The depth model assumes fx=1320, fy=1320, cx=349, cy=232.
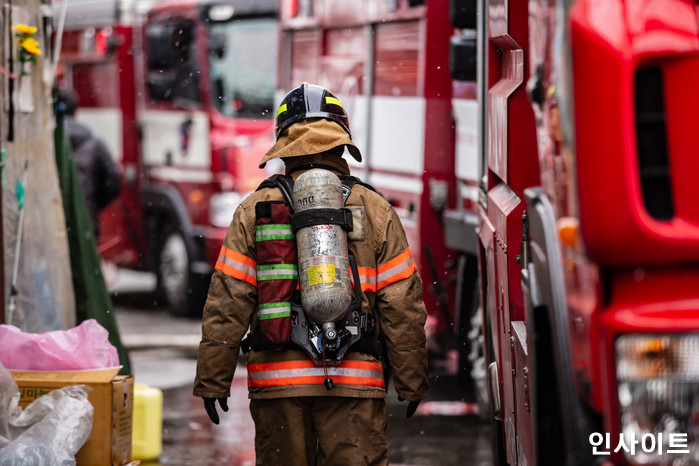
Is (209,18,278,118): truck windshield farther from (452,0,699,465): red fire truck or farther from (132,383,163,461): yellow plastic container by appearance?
(452,0,699,465): red fire truck

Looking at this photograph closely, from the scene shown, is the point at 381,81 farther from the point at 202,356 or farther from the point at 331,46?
the point at 202,356

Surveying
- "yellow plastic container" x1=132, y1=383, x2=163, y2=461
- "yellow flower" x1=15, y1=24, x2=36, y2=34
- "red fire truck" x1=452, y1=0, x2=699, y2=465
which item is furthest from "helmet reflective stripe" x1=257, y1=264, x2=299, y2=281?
"yellow flower" x1=15, y1=24, x2=36, y2=34

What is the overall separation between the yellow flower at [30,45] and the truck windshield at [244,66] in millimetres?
5672

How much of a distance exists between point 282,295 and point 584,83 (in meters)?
1.89

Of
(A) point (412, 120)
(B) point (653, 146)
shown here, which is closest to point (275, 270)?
(B) point (653, 146)

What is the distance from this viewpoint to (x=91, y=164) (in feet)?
37.0

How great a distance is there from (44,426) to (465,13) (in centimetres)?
295

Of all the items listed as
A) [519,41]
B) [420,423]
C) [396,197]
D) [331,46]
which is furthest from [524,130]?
[331,46]

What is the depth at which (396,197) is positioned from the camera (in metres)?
9.07

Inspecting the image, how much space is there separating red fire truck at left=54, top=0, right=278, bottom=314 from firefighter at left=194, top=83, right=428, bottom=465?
7.04 metres

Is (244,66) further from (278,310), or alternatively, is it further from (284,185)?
(278,310)

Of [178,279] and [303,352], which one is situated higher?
[303,352]

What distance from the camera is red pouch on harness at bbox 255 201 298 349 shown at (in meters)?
4.39

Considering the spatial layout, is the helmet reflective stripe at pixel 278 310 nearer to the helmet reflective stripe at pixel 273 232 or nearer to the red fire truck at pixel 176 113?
the helmet reflective stripe at pixel 273 232
